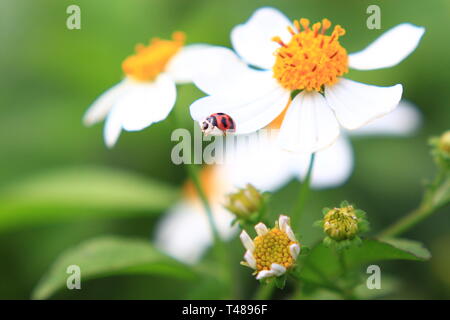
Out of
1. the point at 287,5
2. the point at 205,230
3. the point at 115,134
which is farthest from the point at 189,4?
the point at 115,134

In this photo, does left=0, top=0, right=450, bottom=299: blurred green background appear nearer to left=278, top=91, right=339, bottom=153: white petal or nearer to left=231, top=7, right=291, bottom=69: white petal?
left=231, top=7, right=291, bottom=69: white petal

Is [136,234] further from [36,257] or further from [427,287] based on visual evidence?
[427,287]

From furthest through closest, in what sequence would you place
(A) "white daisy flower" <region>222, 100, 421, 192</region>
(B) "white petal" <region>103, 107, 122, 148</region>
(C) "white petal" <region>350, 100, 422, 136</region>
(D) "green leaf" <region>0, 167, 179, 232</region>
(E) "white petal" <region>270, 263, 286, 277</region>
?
(C) "white petal" <region>350, 100, 422, 136</region> → (D) "green leaf" <region>0, 167, 179, 232</region> → (A) "white daisy flower" <region>222, 100, 421, 192</region> → (B) "white petal" <region>103, 107, 122, 148</region> → (E) "white petal" <region>270, 263, 286, 277</region>

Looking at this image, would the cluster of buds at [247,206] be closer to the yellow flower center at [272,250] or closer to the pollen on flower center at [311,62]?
the yellow flower center at [272,250]

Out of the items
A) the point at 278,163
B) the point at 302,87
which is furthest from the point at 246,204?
the point at 278,163

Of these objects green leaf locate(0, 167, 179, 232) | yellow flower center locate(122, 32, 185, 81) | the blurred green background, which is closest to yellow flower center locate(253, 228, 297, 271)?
yellow flower center locate(122, 32, 185, 81)

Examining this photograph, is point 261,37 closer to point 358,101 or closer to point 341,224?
point 358,101
